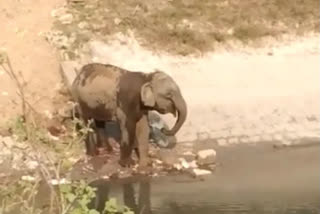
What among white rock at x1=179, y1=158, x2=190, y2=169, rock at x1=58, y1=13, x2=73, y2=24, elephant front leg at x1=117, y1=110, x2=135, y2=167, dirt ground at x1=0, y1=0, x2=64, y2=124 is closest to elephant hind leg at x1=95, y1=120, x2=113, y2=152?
elephant front leg at x1=117, y1=110, x2=135, y2=167

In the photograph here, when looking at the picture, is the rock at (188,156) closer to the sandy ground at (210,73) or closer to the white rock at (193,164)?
the white rock at (193,164)

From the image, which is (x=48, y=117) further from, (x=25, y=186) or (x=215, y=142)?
(x=25, y=186)

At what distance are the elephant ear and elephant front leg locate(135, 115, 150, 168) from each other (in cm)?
33

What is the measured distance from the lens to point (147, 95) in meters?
12.6

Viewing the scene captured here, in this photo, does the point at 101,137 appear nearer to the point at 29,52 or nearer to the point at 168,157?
the point at 168,157

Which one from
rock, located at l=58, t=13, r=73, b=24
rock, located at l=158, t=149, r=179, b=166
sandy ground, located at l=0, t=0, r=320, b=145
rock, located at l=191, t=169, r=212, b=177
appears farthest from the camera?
rock, located at l=58, t=13, r=73, b=24

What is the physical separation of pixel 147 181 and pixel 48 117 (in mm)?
2237

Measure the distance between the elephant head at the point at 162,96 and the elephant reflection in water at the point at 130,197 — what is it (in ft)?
2.67

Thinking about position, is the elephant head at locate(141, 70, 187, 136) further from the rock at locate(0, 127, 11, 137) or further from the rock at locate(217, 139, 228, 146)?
the rock at locate(0, 127, 11, 137)

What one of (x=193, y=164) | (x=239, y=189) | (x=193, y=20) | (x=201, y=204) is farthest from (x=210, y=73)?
(x=201, y=204)

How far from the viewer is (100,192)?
12109 mm

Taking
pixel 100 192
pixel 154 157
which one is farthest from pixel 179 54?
pixel 100 192

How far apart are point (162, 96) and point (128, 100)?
1.24ft

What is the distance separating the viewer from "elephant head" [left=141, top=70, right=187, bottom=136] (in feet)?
41.5
